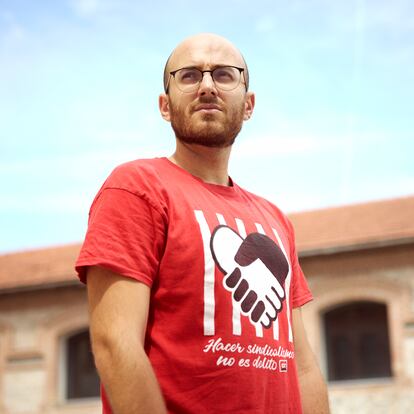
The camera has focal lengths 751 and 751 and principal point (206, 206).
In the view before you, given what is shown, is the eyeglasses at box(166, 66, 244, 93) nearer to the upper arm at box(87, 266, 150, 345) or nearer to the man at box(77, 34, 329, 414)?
the man at box(77, 34, 329, 414)

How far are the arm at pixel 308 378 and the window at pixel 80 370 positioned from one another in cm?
1228

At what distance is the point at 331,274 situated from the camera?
12977mm

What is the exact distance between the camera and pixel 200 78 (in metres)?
2.09

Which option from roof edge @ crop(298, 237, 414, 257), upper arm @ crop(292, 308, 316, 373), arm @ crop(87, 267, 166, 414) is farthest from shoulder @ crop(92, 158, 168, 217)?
roof edge @ crop(298, 237, 414, 257)

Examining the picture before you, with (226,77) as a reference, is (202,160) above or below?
below

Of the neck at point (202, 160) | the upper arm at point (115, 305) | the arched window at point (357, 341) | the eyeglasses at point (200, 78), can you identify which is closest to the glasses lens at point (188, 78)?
the eyeglasses at point (200, 78)

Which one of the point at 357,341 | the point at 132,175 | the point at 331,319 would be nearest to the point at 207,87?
the point at 132,175

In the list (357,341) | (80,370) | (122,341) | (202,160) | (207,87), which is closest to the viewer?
(122,341)

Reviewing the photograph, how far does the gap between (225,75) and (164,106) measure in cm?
21

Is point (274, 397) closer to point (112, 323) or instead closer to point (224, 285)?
point (224, 285)

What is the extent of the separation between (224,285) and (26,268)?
46.2 ft

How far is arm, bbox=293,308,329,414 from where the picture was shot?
219cm

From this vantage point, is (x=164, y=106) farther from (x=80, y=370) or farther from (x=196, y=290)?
(x=80, y=370)

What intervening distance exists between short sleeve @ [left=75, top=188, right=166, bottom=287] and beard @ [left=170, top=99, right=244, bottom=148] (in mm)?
306
